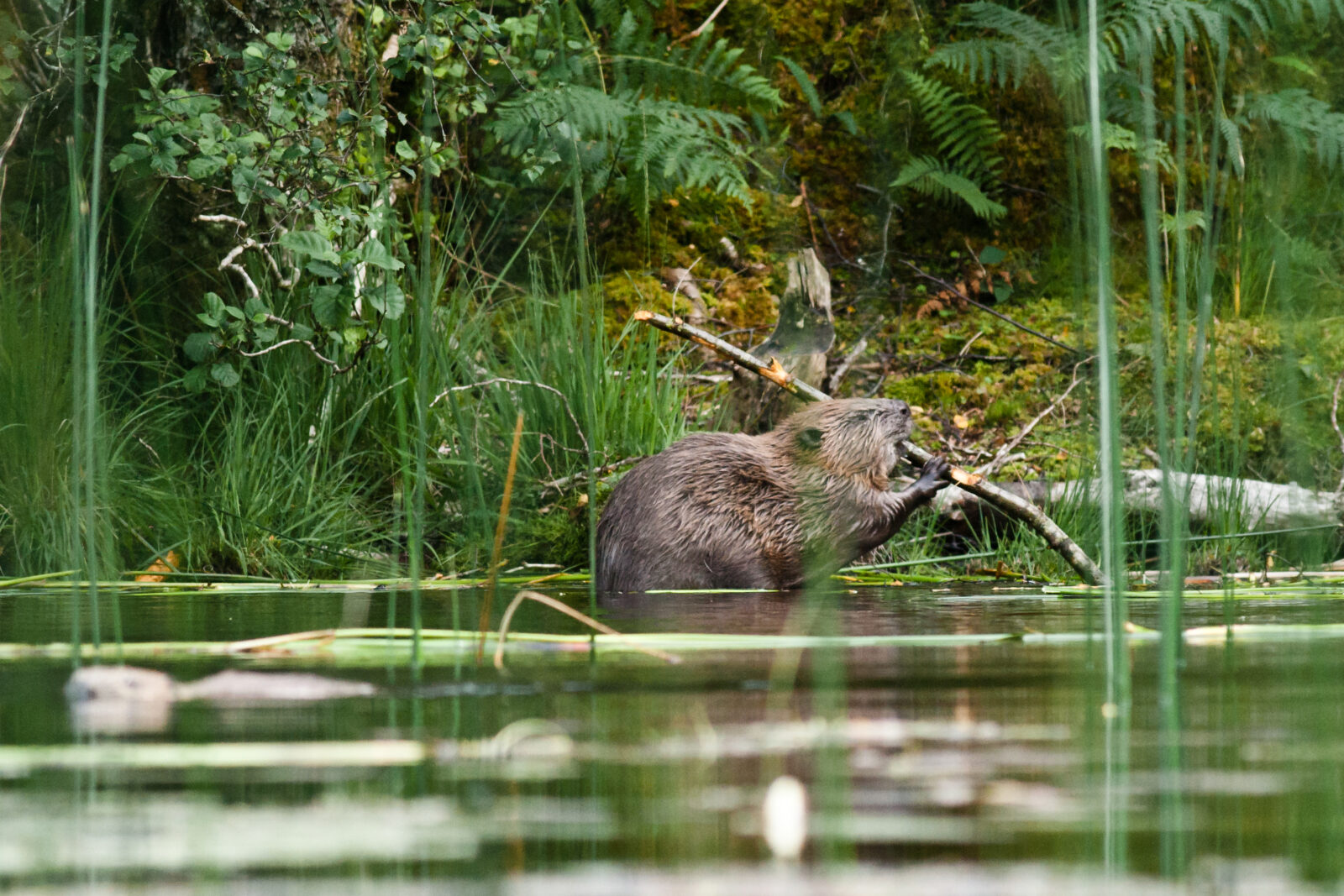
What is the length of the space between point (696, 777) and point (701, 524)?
2.75 meters

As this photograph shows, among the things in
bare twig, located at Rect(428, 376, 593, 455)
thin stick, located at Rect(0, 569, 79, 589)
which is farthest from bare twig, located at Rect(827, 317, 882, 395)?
thin stick, located at Rect(0, 569, 79, 589)

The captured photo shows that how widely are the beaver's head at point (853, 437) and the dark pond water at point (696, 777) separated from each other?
2.03 metres

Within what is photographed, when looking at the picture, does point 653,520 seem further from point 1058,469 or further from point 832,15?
point 832,15

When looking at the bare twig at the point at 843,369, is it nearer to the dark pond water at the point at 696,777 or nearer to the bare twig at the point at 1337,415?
the bare twig at the point at 1337,415

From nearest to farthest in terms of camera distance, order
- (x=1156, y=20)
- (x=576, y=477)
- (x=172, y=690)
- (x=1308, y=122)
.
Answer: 1. (x=172, y=690)
2. (x=576, y=477)
3. (x=1156, y=20)
4. (x=1308, y=122)

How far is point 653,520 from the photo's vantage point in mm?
3934

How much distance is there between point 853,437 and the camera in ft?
13.9

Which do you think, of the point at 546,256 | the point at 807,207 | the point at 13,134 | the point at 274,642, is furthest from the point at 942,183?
the point at 274,642

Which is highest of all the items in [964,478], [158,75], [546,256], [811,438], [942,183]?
[942,183]

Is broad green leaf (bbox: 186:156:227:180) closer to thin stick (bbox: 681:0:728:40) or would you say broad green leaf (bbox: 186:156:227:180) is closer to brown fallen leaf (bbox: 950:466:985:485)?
brown fallen leaf (bbox: 950:466:985:485)

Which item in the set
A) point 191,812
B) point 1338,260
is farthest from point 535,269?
point 191,812

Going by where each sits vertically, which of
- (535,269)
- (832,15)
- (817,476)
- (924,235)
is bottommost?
(817,476)

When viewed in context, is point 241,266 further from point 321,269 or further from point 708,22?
point 708,22

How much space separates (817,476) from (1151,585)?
1.01 metres
